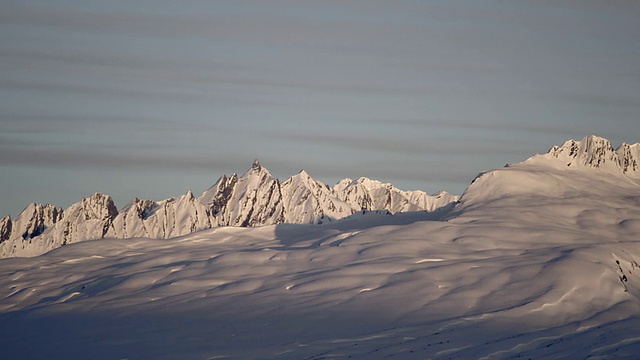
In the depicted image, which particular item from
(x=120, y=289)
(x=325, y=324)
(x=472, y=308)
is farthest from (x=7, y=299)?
(x=472, y=308)

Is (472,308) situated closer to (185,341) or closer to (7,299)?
(185,341)

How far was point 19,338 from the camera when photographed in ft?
363

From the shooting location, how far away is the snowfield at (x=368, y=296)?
3479 inches

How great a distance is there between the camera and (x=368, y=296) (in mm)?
111062

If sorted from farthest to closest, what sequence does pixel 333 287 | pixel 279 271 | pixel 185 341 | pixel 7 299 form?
1. pixel 7 299
2. pixel 279 271
3. pixel 333 287
4. pixel 185 341

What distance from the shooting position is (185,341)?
96.3 meters

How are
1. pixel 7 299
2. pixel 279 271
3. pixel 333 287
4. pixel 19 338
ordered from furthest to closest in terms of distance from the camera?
pixel 7 299 → pixel 279 271 → pixel 333 287 → pixel 19 338

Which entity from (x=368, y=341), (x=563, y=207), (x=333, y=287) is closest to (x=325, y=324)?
(x=368, y=341)

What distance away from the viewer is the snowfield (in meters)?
88.4

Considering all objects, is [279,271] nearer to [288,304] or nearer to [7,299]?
[288,304]

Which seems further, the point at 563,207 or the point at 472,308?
the point at 563,207

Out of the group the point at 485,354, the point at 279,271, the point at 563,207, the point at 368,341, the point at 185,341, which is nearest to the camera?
the point at 485,354

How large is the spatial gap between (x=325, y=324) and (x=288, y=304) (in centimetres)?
1255

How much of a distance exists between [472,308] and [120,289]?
189 ft
